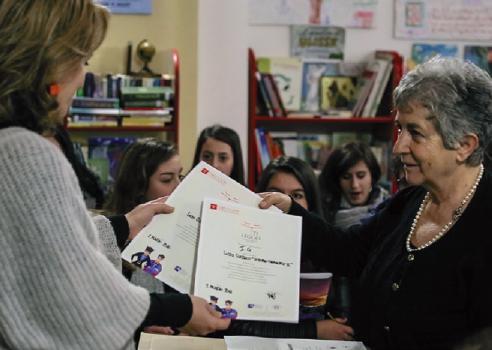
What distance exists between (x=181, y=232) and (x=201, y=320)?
387 mm

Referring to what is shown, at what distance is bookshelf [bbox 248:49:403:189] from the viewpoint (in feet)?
15.2

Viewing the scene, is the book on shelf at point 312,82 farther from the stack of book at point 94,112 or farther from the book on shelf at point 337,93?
the stack of book at point 94,112

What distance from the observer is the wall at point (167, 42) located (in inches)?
181

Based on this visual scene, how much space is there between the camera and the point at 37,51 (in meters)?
1.22

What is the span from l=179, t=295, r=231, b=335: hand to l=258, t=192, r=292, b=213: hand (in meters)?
0.43

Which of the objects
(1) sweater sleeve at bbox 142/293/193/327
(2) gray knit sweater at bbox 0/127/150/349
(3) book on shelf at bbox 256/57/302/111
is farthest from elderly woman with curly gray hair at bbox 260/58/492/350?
(3) book on shelf at bbox 256/57/302/111

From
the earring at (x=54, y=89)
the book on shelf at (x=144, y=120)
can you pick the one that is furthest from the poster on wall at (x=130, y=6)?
the earring at (x=54, y=89)

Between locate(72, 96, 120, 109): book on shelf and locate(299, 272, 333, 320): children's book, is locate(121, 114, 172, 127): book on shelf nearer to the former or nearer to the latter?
locate(72, 96, 120, 109): book on shelf

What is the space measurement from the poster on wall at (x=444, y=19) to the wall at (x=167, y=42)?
142cm

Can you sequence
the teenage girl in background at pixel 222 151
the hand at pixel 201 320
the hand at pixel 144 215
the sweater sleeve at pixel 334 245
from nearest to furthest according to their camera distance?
the hand at pixel 201 320, the hand at pixel 144 215, the sweater sleeve at pixel 334 245, the teenage girl in background at pixel 222 151

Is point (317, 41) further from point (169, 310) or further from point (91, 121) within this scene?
point (169, 310)

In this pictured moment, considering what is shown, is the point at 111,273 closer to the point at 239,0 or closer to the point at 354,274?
the point at 354,274

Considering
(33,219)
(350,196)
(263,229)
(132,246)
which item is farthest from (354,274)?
(350,196)

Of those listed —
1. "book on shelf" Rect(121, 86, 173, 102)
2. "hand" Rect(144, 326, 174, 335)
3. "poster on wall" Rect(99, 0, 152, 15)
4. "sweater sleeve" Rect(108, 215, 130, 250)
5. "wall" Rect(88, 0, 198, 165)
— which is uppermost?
"poster on wall" Rect(99, 0, 152, 15)
